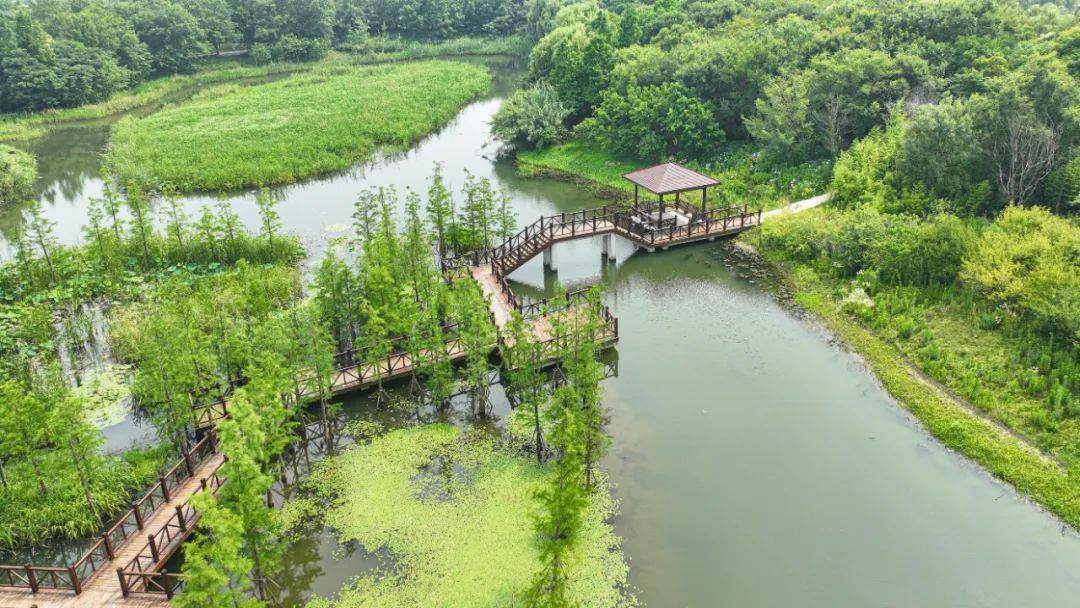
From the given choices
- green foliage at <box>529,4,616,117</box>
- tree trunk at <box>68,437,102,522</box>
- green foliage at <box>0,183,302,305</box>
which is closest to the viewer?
tree trunk at <box>68,437,102,522</box>

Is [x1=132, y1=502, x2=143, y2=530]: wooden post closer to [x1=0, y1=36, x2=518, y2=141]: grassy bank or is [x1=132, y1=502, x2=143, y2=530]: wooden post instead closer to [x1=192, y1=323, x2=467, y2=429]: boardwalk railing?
[x1=192, y1=323, x2=467, y2=429]: boardwalk railing

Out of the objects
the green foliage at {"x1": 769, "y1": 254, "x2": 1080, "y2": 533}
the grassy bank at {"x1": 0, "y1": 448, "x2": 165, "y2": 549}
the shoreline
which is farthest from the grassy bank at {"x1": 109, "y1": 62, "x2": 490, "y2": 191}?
the green foliage at {"x1": 769, "y1": 254, "x2": 1080, "y2": 533}

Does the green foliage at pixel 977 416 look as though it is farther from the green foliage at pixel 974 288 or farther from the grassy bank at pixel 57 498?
the grassy bank at pixel 57 498

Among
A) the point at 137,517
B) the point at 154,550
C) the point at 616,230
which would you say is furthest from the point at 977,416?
the point at 137,517

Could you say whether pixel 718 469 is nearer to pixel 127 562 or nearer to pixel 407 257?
pixel 407 257

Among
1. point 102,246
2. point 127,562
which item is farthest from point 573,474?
point 102,246

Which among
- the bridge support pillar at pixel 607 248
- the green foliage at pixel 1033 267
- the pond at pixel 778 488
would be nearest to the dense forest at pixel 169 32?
the bridge support pillar at pixel 607 248
